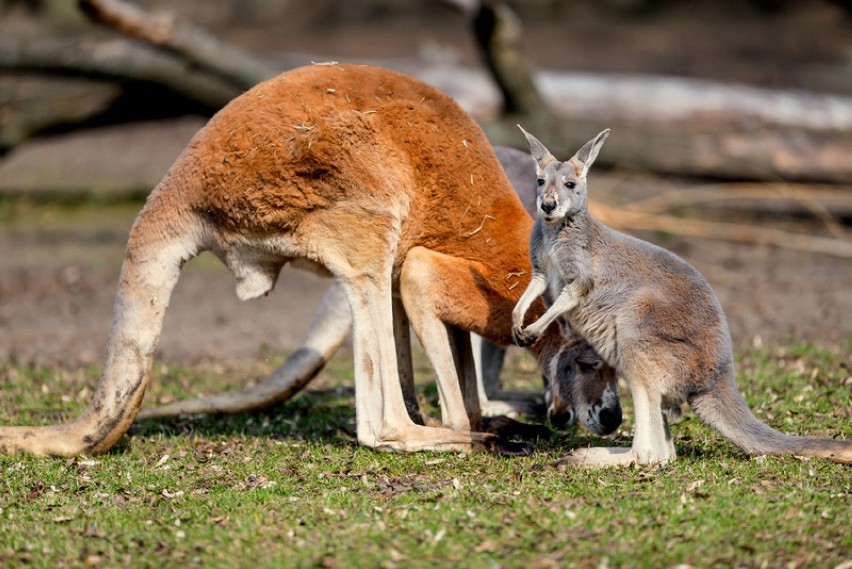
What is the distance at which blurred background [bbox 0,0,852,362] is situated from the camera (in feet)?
29.7

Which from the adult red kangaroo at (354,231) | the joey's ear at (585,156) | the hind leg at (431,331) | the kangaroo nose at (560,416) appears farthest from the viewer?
the kangaroo nose at (560,416)

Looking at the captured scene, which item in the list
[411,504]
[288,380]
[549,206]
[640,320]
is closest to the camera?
[411,504]

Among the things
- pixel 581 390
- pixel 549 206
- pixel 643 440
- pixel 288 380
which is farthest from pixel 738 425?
pixel 288 380

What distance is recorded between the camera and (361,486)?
4.58 metres

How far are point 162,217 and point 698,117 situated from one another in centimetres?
821

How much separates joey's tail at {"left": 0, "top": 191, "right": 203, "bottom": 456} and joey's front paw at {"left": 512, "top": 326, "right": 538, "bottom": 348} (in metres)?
1.54

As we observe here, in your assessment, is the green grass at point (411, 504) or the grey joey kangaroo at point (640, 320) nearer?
the green grass at point (411, 504)

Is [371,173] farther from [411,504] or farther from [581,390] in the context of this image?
[411,504]

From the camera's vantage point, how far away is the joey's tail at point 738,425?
4.45 meters

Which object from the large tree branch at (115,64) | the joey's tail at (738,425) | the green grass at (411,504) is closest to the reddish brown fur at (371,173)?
the green grass at (411,504)

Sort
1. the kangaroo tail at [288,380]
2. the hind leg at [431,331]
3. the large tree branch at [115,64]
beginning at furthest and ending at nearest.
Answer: the large tree branch at [115,64] < the kangaroo tail at [288,380] < the hind leg at [431,331]

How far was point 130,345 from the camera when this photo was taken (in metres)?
5.05

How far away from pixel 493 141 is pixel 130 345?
20.0ft

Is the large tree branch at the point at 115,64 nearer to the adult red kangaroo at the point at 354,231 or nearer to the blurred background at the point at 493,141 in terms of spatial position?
the blurred background at the point at 493,141
